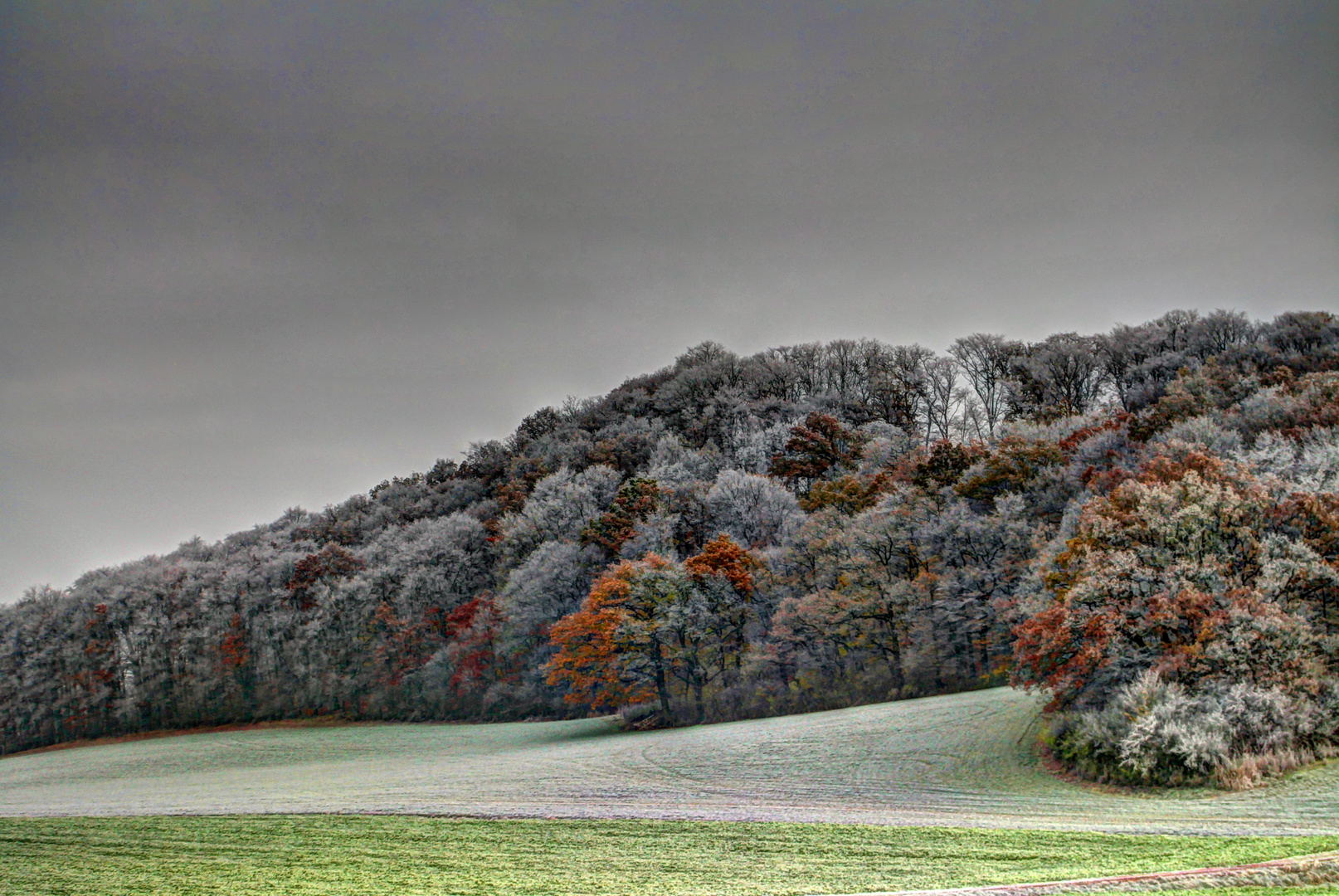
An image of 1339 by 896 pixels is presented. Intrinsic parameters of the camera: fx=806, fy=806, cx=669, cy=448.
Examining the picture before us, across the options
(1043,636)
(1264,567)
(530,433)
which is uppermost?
(530,433)

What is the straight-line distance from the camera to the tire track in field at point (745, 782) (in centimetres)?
1548

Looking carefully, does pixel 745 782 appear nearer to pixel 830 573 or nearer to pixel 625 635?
pixel 625 635

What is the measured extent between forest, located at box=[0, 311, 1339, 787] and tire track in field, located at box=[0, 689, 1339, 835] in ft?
7.01

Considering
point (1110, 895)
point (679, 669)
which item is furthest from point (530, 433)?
point (1110, 895)

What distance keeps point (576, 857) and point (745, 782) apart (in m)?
10.5

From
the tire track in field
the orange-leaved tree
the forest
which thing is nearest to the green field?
the tire track in field

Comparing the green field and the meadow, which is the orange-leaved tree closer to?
the meadow

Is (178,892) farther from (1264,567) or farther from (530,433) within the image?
(530,433)

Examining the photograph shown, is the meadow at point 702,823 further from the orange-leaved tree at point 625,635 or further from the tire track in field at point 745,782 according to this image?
the orange-leaved tree at point 625,635

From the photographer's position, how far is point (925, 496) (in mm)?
48594

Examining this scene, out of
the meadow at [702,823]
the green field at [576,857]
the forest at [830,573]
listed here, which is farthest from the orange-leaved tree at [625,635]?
the green field at [576,857]

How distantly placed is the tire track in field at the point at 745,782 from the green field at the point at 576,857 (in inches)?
64.2

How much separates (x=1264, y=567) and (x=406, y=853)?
21.2 metres

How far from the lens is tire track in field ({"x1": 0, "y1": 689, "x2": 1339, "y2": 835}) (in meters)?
15.5
